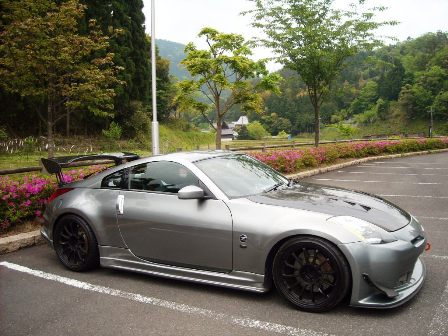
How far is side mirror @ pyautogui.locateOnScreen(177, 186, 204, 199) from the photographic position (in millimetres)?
3809

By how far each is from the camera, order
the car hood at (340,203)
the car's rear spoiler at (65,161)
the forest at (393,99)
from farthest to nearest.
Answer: the forest at (393,99) → the car's rear spoiler at (65,161) → the car hood at (340,203)

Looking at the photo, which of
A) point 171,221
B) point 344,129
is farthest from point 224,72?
point 344,129

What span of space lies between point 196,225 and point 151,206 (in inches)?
23.2

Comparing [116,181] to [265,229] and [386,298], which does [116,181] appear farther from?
[386,298]

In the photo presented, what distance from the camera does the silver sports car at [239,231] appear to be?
3.32 metres

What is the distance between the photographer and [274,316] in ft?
11.2

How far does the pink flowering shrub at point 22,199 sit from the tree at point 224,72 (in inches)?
389

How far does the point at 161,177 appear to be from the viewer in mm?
4344

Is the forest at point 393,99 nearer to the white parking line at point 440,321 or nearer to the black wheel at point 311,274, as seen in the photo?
the white parking line at point 440,321

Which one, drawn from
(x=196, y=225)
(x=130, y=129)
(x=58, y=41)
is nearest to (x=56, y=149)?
(x=130, y=129)

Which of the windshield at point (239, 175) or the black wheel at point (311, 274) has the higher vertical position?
the windshield at point (239, 175)

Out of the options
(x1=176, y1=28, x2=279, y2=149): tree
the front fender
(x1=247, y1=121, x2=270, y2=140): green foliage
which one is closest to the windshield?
the front fender

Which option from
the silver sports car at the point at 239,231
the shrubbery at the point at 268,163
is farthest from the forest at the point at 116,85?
the silver sports car at the point at 239,231

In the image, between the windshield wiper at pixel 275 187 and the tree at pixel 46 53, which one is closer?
the windshield wiper at pixel 275 187
